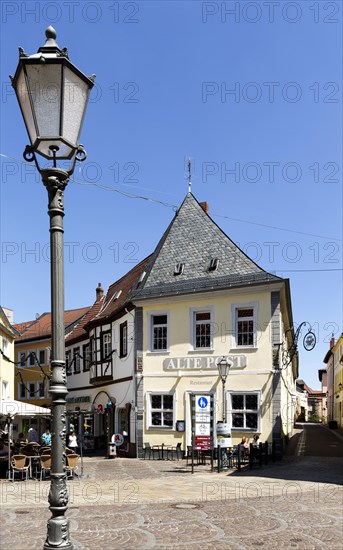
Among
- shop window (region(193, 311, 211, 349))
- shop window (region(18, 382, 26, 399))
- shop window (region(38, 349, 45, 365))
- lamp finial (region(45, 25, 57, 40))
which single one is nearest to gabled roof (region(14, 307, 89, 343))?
shop window (region(38, 349, 45, 365))

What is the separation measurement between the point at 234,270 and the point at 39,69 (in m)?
22.4

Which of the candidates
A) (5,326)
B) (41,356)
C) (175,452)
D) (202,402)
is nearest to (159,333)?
(175,452)

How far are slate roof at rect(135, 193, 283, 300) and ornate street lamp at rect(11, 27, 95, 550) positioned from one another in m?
20.6

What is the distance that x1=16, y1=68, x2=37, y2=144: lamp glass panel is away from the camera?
4.26m

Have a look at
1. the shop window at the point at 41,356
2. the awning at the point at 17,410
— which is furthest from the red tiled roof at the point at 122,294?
the shop window at the point at 41,356

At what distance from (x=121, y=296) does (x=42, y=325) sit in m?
25.5

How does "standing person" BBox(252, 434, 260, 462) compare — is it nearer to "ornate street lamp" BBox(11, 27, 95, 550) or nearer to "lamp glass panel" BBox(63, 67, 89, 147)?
"ornate street lamp" BBox(11, 27, 95, 550)

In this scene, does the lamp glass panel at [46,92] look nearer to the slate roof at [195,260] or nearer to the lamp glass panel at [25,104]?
the lamp glass panel at [25,104]

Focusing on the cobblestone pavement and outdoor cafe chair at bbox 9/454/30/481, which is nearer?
the cobblestone pavement

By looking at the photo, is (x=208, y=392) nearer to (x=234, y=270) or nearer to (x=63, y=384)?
(x=234, y=270)

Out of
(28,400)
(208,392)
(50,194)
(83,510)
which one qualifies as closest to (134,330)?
(208,392)

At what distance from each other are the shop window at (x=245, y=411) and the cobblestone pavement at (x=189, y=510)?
4174 millimetres

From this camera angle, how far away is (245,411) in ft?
80.2

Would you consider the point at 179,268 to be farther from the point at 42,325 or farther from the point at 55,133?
the point at 42,325
